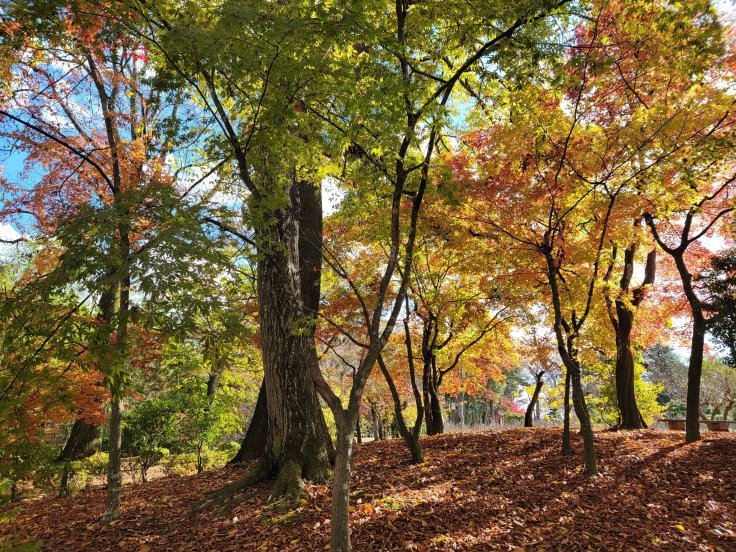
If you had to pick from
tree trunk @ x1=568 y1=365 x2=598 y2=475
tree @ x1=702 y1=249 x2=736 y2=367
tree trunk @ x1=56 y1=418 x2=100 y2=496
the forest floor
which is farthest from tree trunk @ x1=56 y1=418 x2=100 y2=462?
tree @ x1=702 y1=249 x2=736 y2=367

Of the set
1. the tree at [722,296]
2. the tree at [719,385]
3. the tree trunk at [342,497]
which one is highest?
the tree at [722,296]

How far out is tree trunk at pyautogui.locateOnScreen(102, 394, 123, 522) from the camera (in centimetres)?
492

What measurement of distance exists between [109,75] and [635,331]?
13.8 m

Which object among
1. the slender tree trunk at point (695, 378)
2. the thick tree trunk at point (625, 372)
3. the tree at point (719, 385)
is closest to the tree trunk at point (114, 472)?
the slender tree trunk at point (695, 378)

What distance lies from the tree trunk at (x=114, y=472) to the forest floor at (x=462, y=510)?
0.74 feet

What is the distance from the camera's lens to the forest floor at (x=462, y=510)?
12.7 feet

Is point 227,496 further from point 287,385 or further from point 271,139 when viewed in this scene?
point 271,139

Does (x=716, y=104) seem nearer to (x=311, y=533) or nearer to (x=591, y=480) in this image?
(x=591, y=480)

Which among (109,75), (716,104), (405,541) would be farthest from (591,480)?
(109,75)

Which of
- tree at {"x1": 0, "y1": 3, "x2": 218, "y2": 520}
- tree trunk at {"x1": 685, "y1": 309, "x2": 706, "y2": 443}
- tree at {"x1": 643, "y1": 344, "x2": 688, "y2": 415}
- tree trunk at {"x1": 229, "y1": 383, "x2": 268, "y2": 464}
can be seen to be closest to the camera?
tree at {"x1": 0, "y1": 3, "x2": 218, "y2": 520}

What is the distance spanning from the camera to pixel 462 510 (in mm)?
4461

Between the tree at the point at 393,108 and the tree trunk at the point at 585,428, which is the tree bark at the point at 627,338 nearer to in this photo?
the tree trunk at the point at 585,428

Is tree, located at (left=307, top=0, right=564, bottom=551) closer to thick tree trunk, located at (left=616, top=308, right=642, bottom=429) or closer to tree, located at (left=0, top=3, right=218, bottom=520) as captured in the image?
tree, located at (left=0, top=3, right=218, bottom=520)

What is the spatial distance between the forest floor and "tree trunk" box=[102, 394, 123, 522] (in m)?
0.23
